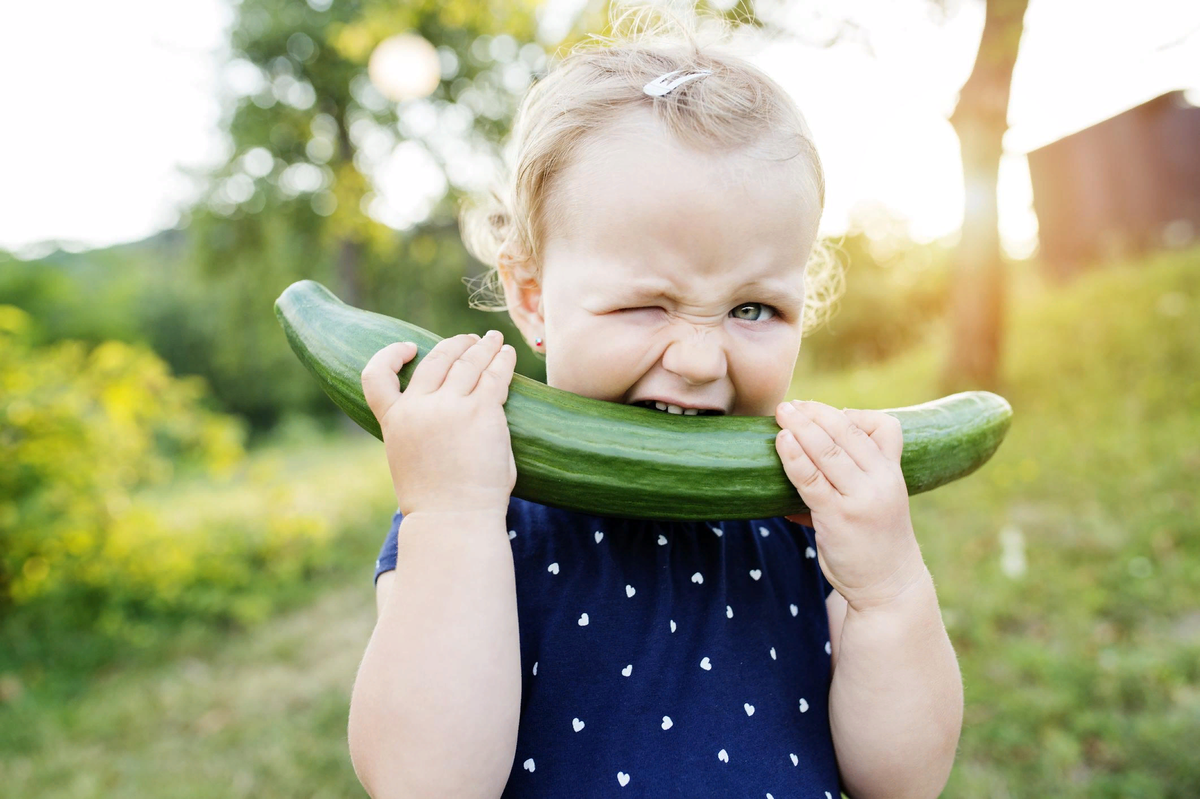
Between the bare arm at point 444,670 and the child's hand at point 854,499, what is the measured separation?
506mm

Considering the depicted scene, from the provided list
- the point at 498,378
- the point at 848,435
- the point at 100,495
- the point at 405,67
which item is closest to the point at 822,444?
the point at 848,435

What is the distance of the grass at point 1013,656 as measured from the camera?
295cm

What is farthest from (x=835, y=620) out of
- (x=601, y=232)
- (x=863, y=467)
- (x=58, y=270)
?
(x=58, y=270)

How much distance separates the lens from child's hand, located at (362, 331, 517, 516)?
3.91 feet

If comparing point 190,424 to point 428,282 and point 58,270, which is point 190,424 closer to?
point 428,282

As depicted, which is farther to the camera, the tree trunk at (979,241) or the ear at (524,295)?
the tree trunk at (979,241)

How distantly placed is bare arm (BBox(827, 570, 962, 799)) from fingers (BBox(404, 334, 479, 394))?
769mm

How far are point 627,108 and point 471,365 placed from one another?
1.73ft

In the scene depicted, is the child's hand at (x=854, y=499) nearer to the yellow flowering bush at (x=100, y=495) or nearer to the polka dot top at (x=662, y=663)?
the polka dot top at (x=662, y=663)

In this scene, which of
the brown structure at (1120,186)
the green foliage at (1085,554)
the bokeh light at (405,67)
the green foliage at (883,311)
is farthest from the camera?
the green foliage at (883,311)

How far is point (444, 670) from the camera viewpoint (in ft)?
3.71

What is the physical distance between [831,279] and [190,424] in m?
4.52

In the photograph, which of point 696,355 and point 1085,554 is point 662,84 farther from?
point 1085,554

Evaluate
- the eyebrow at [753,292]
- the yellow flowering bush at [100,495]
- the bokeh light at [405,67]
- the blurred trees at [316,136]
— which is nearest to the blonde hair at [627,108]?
the eyebrow at [753,292]
